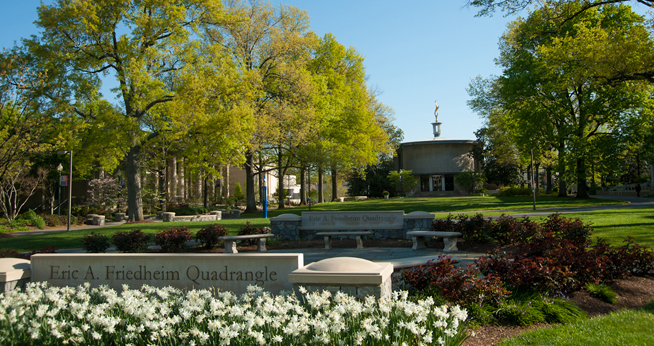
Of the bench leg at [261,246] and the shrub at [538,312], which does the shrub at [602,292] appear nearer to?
the shrub at [538,312]

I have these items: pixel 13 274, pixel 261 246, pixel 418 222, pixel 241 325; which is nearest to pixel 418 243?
pixel 418 222

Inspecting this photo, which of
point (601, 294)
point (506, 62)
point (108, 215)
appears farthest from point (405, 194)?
point (601, 294)

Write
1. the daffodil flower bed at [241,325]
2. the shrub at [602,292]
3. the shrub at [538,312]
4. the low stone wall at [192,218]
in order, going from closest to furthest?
the daffodil flower bed at [241,325] → the shrub at [538,312] → the shrub at [602,292] → the low stone wall at [192,218]

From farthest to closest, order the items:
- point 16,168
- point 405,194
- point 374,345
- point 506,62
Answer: point 405,194 < point 506,62 < point 16,168 < point 374,345

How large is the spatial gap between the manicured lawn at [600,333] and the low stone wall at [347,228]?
7673 millimetres

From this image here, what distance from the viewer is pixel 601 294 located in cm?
598

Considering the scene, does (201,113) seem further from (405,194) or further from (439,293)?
(405,194)

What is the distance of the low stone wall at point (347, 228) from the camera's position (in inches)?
509

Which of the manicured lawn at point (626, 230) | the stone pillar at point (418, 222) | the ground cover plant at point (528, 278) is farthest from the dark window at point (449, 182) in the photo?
the ground cover plant at point (528, 278)

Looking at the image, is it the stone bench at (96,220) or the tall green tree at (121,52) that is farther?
the stone bench at (96,220)

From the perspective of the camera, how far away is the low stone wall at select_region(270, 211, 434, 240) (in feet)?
42.4

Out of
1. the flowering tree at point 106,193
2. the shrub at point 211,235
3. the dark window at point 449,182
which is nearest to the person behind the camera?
the shrub at point 211,235

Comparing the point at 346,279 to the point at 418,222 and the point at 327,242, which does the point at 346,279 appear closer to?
the point at 327,242

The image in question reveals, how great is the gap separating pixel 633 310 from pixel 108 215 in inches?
1203
